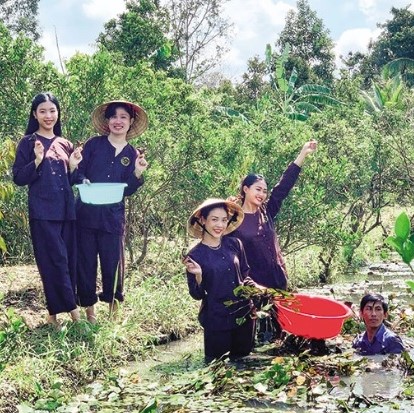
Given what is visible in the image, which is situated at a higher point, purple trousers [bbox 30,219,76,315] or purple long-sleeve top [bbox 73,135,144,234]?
purple long-sleeve top [bbox 73,135,144,234]

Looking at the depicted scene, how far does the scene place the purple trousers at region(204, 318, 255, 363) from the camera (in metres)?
5.51

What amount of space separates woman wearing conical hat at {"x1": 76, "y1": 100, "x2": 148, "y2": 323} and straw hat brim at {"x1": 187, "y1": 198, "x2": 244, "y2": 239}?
618 mm

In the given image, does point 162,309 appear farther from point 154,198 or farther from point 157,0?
point 157,0

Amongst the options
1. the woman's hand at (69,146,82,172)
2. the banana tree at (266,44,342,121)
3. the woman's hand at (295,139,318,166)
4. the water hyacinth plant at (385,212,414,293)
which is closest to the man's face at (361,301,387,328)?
the woman's hand at (295,139,318,166)

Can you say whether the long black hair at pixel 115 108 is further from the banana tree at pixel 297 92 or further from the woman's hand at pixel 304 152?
the banana tree at pixel 297 92

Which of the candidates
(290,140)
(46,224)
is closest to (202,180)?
(290,140)

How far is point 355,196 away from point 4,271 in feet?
→ 19.6

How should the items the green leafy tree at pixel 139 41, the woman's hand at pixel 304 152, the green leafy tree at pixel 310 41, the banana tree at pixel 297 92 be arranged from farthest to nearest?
the green leafy tree at pixel 310 41 → the banana tree at pixel 297 92 → the green leafy tree at pixel 139 41 → the woman's hand at pixel 304 152

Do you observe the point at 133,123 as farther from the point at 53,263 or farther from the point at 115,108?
the point at 53,263

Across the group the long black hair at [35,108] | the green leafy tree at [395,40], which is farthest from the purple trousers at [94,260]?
A: the green leafy tree at [395,40]

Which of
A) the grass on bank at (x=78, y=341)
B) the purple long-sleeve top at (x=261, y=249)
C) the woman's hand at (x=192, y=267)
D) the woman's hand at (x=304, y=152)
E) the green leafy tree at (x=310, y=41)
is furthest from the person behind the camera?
the green leafy tree at (x=310, y=41)

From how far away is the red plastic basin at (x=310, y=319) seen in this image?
209 inches

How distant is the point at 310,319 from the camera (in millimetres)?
5332

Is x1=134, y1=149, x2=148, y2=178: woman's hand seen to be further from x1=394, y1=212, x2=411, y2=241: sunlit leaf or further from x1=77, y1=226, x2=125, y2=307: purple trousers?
x1=394, y1=212, x2=411, y2=241: sunlit leaf
